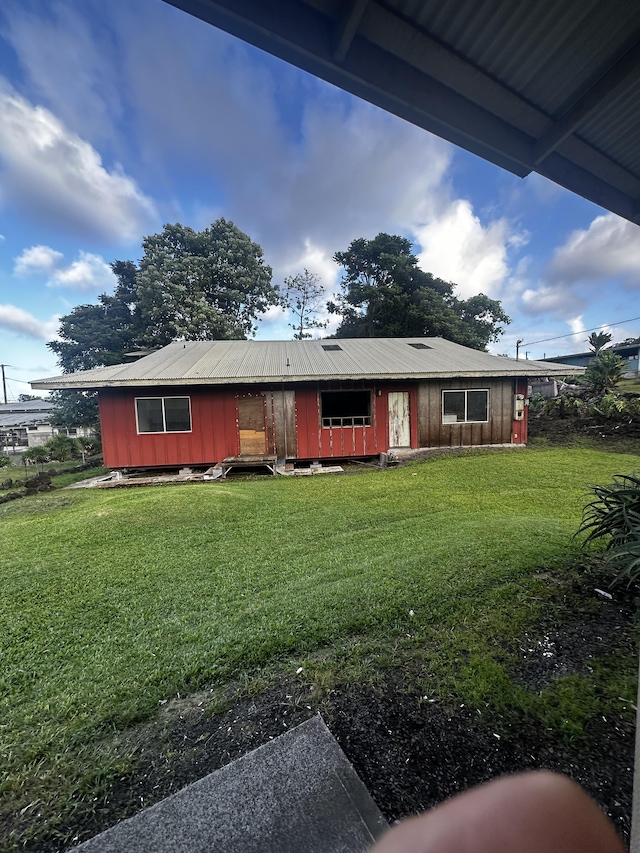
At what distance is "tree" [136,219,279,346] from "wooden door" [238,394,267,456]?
1031 cm

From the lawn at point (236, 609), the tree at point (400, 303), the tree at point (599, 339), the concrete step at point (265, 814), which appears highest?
the tree at point (400, 303)

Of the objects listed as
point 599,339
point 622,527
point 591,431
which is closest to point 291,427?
point 622,527

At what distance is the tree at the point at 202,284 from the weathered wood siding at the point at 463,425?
12.6 m

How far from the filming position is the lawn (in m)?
1.60

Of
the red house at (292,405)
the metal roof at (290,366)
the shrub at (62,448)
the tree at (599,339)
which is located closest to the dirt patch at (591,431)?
the red house at (292,405)

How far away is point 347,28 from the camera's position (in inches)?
57.6

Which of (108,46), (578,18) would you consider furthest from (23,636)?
(108,46)

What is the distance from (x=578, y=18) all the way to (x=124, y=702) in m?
3.87

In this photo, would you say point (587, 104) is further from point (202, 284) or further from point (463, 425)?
point (202, 284)

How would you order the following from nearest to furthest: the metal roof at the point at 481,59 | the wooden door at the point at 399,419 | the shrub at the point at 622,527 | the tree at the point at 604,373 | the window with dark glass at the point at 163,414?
the metal roof at the point at 481,59 < the shrub at the point at 622,527 < the window with dark glass at the point at 163,414 < the wooden door at the point at 399,419 < the tree at the point at 604,373

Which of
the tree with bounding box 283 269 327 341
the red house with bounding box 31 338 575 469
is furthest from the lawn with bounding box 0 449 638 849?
the tree with bounding box 283 269 327 341

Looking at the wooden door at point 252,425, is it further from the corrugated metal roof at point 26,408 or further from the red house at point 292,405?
the corrugated metal roof at point 26,408

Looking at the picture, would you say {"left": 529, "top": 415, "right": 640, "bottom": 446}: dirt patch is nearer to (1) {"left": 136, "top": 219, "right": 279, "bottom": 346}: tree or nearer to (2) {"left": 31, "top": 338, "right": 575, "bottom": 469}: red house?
(2) {"left": 31, "top": 338, "right": 575, "bottom": 469}: red house

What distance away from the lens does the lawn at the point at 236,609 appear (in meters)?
1.60
